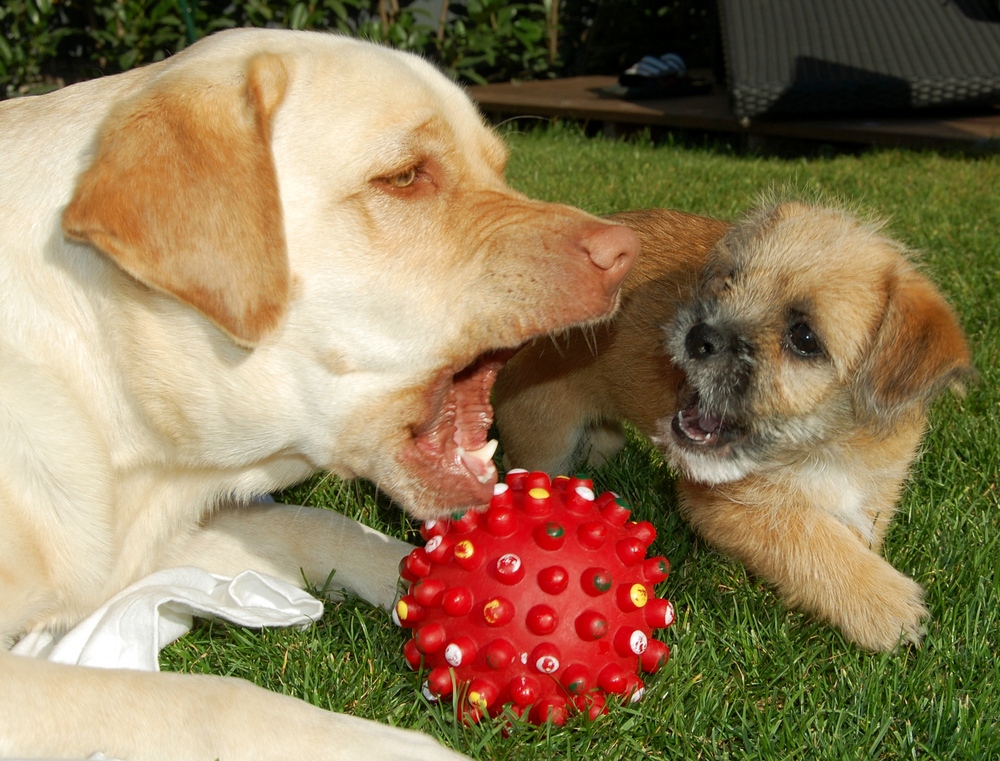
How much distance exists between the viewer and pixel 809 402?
10.3 feet

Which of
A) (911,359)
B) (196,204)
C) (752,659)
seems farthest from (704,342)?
(196,204)

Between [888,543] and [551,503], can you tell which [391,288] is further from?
[888,543]

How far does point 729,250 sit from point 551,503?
4.60 feet

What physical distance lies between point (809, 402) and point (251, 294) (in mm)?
1773

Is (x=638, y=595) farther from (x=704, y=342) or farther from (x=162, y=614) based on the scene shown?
(x=162, y=614)

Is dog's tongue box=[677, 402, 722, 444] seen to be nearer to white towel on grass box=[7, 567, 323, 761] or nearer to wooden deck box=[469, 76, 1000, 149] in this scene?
white towel on grass box=[7, 567, 323, 761]

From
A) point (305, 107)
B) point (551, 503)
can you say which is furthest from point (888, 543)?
point (305, 107)

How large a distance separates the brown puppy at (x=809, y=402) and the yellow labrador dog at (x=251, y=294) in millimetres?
815

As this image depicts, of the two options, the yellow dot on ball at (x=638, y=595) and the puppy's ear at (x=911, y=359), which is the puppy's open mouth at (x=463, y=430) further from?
the puppy's ear at (x=911, y=359)

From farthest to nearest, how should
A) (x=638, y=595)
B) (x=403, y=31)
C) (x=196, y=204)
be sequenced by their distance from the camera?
(x=403, y=31) → (x=638, y=595) → (x=196, y=204)

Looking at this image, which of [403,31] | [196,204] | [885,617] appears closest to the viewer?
[196,204]

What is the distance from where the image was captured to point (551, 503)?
2.72 meters

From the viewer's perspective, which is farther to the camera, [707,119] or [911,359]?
[707,119]

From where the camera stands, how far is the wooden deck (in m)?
9.99
